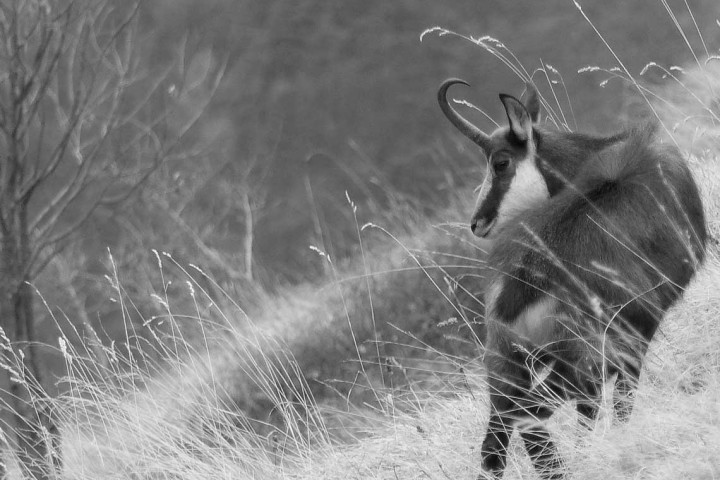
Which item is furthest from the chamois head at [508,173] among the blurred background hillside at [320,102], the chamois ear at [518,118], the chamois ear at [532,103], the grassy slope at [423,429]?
the blurred background hillside at [320,102]

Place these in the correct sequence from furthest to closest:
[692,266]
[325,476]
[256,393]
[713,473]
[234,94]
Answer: [234,94] < [256,393] < [325,476] < [692,266] < [713,473]

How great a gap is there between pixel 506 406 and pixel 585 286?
0.54 metres

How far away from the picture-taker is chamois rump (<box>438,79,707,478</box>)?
377 centimetres

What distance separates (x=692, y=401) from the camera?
3748 mm

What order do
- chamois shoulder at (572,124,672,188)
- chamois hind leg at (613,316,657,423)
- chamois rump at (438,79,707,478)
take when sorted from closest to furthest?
1. chamois rump at (438,79,707,478)
2. chamois hind leg at (613,316,657,423)
3. chamois shoulder at (572,124,672,188)

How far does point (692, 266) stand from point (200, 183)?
46.9ft

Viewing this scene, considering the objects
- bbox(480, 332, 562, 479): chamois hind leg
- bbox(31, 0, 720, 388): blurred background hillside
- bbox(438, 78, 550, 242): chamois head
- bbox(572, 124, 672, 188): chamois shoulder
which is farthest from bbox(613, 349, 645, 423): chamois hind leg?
bbox(31, 0, 720, 388): blurred background hillside

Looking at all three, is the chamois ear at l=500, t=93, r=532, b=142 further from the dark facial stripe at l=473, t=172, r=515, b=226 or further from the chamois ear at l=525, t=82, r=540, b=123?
the chamois ear at l=525, t=82, r=540, b=123

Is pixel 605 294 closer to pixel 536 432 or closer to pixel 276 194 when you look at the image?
pixel 536 432

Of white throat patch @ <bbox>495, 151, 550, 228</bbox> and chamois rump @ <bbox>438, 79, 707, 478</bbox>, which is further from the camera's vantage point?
white throat patch @ <bbox>495, 151, 550, 228</bbox>

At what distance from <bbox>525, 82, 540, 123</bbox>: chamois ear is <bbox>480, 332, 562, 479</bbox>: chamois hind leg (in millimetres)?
1633

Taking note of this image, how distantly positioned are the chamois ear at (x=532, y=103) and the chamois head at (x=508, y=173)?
1.26 ft

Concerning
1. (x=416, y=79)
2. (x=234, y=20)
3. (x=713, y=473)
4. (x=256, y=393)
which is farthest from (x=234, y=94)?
(x=713, y=473)

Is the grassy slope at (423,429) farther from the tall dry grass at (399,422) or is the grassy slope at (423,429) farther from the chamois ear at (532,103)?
the chamois ear at (532,103)
